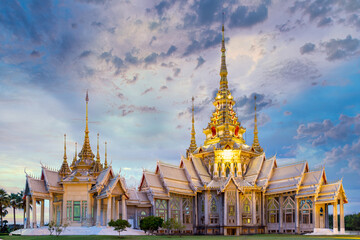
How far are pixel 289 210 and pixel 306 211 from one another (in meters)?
2.56

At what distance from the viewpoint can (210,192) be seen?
2253 inches

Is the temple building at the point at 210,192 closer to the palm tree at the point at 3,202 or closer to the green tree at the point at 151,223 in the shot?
the green tree at the point at 151,223

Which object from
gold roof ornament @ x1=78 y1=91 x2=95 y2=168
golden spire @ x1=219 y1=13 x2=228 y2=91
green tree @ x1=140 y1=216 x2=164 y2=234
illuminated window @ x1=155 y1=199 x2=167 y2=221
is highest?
golden spire @ x1=219 y1=13 x2=228 y2=91

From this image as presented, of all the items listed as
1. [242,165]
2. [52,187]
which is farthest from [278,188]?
[52,187]

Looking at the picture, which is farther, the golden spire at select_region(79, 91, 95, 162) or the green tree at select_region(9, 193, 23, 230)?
the green tree at select_region(9, 193, 23, 230)

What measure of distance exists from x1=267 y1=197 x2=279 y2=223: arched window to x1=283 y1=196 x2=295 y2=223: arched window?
1.35 meters

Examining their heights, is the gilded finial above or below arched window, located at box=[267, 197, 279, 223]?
above

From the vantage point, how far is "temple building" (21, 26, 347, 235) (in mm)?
47219

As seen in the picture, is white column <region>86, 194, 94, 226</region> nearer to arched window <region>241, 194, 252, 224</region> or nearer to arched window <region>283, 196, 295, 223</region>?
arched window <region>241, 194, 252, 224</region>

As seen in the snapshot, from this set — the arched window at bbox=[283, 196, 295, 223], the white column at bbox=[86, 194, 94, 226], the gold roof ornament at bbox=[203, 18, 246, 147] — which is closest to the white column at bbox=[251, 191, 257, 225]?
the arched window at bbox=[283, 196, 295, 223]

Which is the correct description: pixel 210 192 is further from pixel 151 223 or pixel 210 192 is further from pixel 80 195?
pixel 80 195

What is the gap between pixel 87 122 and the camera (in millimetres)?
52031

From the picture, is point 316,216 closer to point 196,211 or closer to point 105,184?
point 196,211

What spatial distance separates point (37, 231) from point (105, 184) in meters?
8.50
